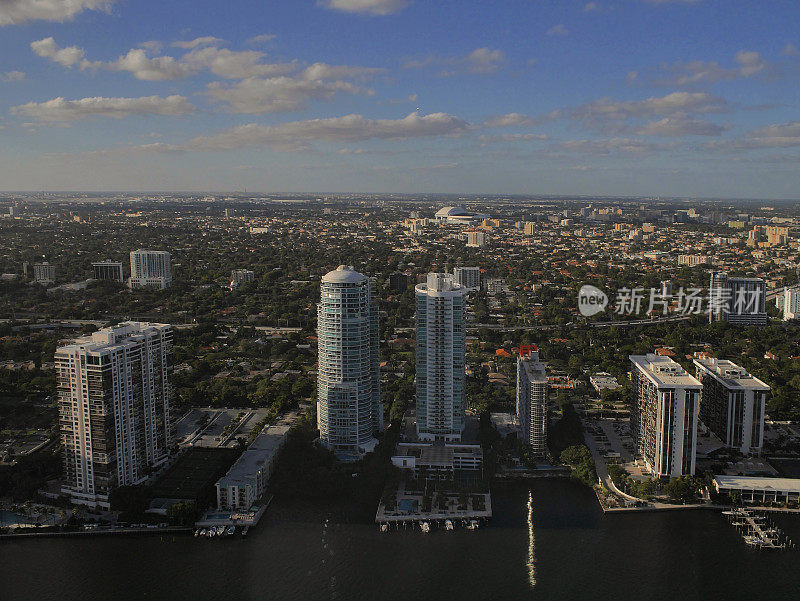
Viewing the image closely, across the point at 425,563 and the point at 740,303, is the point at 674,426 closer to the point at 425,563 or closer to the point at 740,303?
the point at 425,563

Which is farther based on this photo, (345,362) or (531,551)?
(345,362)

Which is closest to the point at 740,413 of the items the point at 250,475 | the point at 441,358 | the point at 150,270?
the point at 441,358

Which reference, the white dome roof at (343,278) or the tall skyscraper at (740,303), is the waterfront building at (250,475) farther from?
the tall skyscraper at (740,303)

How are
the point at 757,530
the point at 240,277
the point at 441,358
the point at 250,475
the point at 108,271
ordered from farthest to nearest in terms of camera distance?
the point at 240,277 → the point at 108,271 → the point at 441,358 → the point at 250,475 → the point at 757,530

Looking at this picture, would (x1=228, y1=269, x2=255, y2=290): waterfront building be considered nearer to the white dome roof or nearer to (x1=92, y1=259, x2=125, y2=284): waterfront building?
(x1=92, y1=259, x2=125, y2=284): waterfront building

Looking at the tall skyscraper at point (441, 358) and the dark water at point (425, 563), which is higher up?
the tall skyscraper at point (441, 358)

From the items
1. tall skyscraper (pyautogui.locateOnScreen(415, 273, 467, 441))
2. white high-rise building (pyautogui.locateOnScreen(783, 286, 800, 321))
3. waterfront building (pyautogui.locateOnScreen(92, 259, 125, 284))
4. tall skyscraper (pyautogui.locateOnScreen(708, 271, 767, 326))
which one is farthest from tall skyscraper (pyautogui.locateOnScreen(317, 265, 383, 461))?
white high-rise building (pyautogui.locateOnScreen(783, 286, 800, 321))

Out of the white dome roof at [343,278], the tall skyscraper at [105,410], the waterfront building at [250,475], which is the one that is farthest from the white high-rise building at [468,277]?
the tall skyscraper at [105,410]
